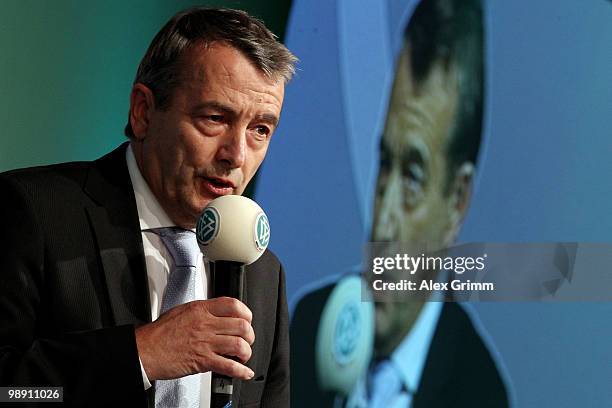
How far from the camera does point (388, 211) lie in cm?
293

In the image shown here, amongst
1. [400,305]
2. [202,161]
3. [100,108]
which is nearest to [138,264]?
[202,161]

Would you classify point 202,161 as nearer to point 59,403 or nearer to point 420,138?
point 59,403

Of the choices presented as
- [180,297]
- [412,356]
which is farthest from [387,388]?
[180,297]

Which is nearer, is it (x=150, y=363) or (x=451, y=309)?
(x=150, y=363)

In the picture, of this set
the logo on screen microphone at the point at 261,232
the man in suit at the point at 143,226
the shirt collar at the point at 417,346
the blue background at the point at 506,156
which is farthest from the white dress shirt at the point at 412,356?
the logo on screen microphone at the point at 261,232

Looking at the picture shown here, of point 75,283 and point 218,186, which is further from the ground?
point 218,186

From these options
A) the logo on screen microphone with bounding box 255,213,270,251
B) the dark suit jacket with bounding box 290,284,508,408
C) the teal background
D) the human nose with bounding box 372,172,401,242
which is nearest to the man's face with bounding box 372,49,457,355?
the human nose with bounding box 372,172,401,242

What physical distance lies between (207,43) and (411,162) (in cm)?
125

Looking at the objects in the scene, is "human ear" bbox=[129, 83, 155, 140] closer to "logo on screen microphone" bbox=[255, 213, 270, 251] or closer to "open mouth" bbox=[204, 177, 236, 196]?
"open mouth" bbox=[204, 177, 236, 196]

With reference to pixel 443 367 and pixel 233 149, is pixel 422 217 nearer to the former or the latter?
pixel 443 367

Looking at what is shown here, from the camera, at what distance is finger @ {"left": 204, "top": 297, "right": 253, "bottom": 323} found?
140cm

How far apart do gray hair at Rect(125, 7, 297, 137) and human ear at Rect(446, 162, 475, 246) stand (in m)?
1.13

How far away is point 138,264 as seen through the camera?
1795mm

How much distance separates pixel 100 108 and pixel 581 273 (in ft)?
5.63
